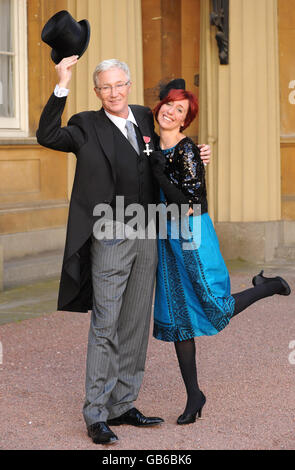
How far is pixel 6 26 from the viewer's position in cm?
869

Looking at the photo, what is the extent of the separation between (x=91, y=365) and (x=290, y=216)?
21.2 feet

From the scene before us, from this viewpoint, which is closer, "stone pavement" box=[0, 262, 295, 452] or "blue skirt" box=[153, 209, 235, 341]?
"stone pavement" box=[0, 262, 295, 452]

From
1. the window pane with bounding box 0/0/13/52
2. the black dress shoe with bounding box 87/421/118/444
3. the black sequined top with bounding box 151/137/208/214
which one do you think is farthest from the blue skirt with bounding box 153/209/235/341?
the window pane with bounding box 0/0/13/52

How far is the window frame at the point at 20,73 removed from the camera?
8.69 meters

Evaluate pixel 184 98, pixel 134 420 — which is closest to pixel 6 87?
pixel 184 98

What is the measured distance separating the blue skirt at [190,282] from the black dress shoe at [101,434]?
0.56 metres

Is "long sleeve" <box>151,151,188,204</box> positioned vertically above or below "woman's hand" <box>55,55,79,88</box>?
below

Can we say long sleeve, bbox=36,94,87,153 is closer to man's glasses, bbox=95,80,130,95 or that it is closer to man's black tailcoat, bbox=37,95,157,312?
man's black tailcoat, bbox=37,95,157,312

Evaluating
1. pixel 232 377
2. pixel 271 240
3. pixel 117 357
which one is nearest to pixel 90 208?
pixel 117 357

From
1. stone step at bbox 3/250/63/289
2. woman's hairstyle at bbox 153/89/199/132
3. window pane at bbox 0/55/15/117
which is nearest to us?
woman's hairstyle at bbox 153/89/199/132

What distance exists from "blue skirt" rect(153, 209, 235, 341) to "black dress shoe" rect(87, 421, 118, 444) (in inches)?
22.2

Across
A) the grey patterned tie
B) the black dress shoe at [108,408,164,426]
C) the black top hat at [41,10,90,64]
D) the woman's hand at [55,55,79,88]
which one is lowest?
the black dress shoe at [108,408,164,426]

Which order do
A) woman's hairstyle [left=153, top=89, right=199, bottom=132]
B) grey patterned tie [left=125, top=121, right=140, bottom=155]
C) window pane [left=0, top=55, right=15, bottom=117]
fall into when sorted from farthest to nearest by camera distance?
1. window pane [left=0, top=55, right=15, bottom=117]
2. woman's hairstyle [left=153, top=89, right=199, bottom=132]
3. grey patterned tie [left=125, top=121, right=140, bottom=155]

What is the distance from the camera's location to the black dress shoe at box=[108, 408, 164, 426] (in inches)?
161
